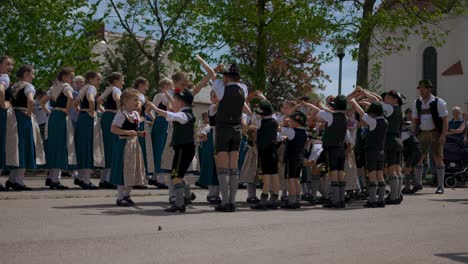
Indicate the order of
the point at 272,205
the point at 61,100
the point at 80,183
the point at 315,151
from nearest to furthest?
the point at 272,205 < the point at 315,151 < the point at 61,100 < the point at 80,183

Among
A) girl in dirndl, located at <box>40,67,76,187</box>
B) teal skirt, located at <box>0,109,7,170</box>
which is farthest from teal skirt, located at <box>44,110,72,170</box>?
teal skirt, located at <box>0,109,7,170</box>

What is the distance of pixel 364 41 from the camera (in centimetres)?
2859

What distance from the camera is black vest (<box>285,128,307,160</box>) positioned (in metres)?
11.3

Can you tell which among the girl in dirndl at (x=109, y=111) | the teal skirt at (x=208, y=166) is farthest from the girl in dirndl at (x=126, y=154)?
the girl in dirndl at (x=109, y=111)

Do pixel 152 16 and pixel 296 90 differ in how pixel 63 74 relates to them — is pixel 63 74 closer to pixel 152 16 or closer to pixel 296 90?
pixel 152 16

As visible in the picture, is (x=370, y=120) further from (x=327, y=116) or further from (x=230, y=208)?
(x=230, y=208)

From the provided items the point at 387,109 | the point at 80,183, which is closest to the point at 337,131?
the point at 387,109

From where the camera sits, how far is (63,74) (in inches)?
513

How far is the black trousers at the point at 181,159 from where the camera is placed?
989 centimetres

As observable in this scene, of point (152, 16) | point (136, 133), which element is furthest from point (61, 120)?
point (152, 16)

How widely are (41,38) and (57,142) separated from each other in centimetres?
1812

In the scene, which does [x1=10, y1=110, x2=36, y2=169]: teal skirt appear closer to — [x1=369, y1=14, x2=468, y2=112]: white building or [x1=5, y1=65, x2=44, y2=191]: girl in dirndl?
[x1=5, y1=65, x2=44, y2=191]: girl in dirndl

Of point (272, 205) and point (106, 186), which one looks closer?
point (272, 205)

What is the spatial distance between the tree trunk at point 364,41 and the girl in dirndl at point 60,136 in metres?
16.0
